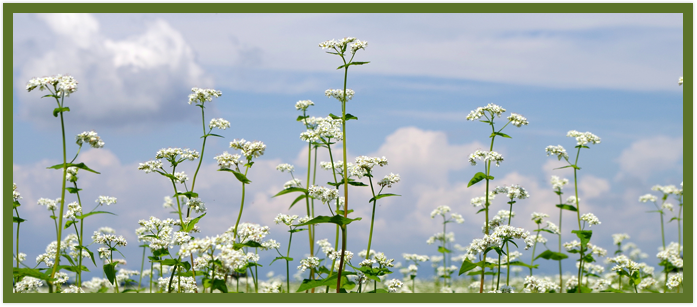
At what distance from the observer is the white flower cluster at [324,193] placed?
619cm

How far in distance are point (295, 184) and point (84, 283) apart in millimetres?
3820

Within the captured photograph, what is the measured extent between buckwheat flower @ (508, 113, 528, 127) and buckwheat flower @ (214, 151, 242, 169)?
13.9 ft

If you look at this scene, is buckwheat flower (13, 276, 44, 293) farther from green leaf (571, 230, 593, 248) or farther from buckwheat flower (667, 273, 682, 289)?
buckwheat flower (667, 273, 682, 289)

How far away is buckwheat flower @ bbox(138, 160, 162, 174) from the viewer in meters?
7.31

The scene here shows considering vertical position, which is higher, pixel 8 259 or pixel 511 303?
pixel 8 259

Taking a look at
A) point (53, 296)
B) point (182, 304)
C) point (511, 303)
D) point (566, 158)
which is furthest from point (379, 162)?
point (53, 296)

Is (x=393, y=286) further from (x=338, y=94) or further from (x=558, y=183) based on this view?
(x=558, y=183)

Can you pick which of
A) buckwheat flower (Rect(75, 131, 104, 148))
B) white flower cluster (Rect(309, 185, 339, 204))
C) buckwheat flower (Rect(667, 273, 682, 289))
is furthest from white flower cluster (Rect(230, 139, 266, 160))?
buckwheat flower (Rect(667, 273, 682, 289))

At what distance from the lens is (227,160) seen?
22.5ft

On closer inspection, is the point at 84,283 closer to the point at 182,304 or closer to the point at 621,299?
the point at 182,304

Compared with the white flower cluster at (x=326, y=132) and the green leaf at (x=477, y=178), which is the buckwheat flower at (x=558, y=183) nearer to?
the green leaf at (x=477, y=178)

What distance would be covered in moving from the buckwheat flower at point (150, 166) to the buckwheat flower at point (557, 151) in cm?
636

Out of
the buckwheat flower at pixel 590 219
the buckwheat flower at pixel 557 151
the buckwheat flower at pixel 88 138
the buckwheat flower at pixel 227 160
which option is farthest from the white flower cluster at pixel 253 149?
the buckwheat flower at pixel 590 219

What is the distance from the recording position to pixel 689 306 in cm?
579
